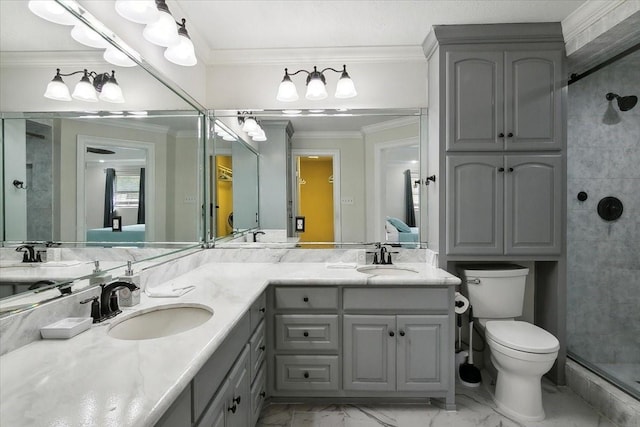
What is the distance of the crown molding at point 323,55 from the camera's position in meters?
2.30

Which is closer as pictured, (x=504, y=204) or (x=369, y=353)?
(x=369, y=353)

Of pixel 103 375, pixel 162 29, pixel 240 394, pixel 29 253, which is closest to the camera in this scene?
pixel 103 375

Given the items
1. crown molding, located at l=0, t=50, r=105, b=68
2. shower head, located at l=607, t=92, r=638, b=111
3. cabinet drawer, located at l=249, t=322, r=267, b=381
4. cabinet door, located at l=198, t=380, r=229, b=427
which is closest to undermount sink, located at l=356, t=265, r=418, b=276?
cabinet drawer, located at l=249, t=322, r=267, b=381

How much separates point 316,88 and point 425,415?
7.28 feet

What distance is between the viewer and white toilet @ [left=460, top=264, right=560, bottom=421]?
1724 mm

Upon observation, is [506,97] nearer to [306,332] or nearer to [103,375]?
[306,332]

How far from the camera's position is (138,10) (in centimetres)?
133

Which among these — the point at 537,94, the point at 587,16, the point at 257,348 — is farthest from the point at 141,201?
the point at 587,16

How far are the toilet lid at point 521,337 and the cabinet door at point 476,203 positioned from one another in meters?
0.46

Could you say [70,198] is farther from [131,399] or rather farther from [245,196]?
[245,196]

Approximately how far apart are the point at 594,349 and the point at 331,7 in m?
3.12

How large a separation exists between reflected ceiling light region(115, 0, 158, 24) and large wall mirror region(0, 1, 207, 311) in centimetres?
12

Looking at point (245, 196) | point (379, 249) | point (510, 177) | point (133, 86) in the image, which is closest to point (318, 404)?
point (379, 249)

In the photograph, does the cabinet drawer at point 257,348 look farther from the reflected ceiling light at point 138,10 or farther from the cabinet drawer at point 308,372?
the reflected ceiling light at point 138,10
